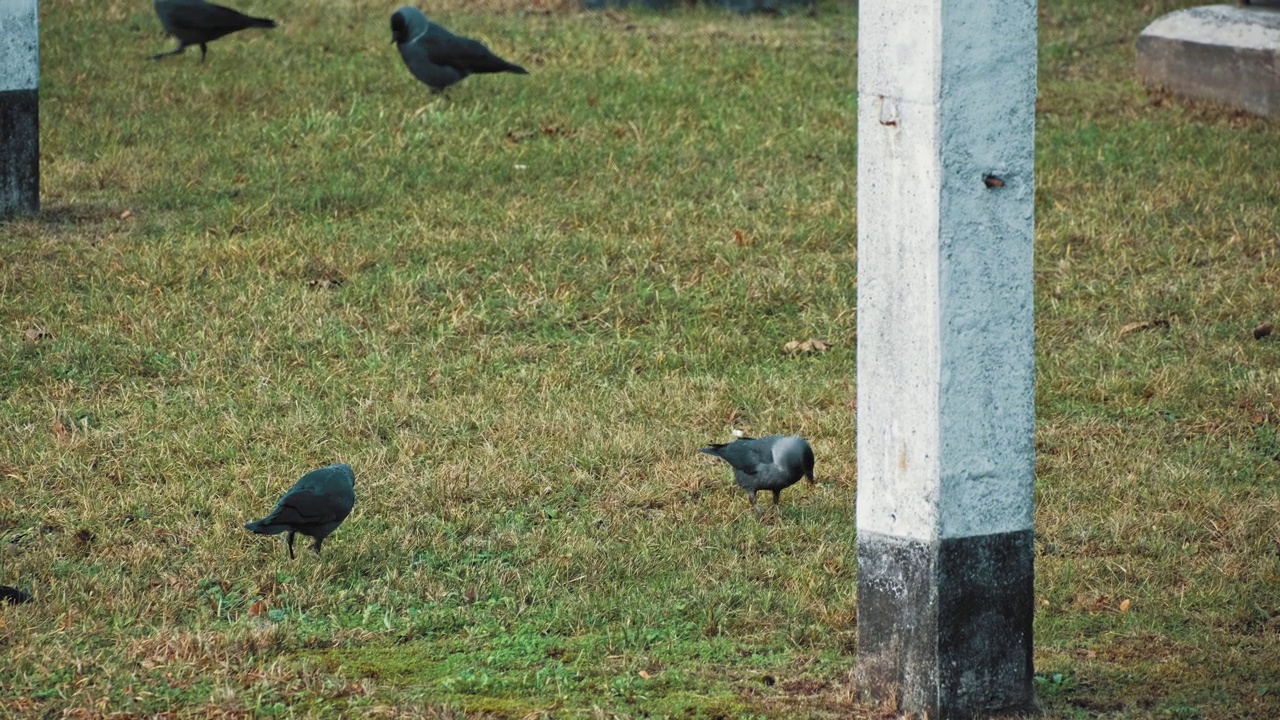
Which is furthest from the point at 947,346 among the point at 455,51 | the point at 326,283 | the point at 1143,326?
the point at 455,51

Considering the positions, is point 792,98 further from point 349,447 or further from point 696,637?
point 696,637

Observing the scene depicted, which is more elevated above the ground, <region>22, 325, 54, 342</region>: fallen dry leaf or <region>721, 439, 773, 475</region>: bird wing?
<region>721, 439, 773, 475</region>: bird wing

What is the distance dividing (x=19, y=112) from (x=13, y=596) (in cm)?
484

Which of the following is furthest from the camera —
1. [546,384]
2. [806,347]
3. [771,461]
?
[806,347]

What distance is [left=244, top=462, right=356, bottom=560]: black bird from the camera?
4863 mm

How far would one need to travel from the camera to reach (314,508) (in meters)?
4.92

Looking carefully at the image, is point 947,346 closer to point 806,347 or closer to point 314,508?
point 314,508

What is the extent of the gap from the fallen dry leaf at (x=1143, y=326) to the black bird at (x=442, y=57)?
4766 millimetres

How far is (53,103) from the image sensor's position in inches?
426

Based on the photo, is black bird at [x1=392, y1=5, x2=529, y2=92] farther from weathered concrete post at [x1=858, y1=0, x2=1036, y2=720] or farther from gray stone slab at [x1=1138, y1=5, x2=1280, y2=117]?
weathered concrete post at [x1=858, y1=0, x2=1036, y2=720]

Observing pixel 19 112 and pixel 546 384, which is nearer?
pixel 546 384

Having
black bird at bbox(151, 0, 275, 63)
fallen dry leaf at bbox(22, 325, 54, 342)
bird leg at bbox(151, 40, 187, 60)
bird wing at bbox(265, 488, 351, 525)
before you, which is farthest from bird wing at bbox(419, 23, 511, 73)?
bird wing at bbox(265, 488, 351, 525)

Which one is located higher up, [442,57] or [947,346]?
[947,346]

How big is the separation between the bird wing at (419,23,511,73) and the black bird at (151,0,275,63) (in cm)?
141
